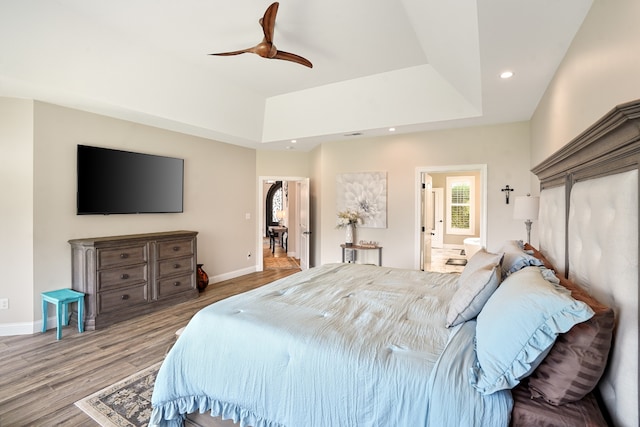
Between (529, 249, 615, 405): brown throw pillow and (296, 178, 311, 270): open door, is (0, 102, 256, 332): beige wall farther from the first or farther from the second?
(529, 249, 615, 405): brown throw pillow

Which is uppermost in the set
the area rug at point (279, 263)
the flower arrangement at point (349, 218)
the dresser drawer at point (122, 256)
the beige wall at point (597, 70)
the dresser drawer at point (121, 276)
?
the beige wall at point (597, 70)

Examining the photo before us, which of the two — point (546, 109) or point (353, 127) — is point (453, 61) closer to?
point (546, 109)

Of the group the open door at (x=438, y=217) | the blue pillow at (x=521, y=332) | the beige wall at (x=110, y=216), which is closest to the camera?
the blue pillow at (x=521, y=332)

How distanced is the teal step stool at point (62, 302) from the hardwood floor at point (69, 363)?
103mm

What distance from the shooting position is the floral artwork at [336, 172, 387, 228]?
536cm

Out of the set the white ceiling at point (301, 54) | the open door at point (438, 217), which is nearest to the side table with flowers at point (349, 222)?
the white ceiling at point (301, 54)

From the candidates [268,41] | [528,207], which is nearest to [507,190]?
[528,207]

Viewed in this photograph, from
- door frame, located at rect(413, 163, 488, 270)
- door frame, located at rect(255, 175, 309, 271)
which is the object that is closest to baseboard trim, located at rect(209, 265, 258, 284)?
door frame, located at rect(255, 175, 309, 271)

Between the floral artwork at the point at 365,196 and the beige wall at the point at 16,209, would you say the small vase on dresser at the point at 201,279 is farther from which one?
the floral artwork at the point at 365,196

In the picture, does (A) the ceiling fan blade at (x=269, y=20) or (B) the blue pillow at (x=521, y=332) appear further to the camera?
(A) the ceiling fan blade at (x=269, y=20)

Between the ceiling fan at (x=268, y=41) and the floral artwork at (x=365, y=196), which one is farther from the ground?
the ceiling fan at (x=268, y=41)

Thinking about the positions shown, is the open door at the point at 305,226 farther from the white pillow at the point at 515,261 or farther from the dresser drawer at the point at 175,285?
the white pillow at the point at 515,261

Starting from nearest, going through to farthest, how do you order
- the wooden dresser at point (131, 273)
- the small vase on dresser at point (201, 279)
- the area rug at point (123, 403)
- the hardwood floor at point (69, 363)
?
the area rug at point (123, 403), the hardwood floor at point (69, 363), the wooden dresser at point (131, 273), the small vase on dresser at point (201, 279)

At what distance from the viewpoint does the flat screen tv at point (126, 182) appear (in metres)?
3.78
